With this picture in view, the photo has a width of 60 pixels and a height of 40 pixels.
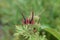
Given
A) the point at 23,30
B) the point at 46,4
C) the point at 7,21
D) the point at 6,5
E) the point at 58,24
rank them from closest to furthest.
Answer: the point at 23,30 → the point at 58,24 → the point at 46,4 → the point at 7,21 → the point at 6,5

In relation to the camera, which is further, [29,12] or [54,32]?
[29,12]

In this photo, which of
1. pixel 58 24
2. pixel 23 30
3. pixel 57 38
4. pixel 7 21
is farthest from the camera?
pixel 7 21

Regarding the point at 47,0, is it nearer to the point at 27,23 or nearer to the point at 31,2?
the point at 31,2

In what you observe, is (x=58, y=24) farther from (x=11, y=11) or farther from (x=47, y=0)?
(x=11, y=11)

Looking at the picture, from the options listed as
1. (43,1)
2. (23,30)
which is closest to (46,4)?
(43,1)

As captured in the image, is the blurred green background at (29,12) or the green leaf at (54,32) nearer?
the green leaf at (54,32)

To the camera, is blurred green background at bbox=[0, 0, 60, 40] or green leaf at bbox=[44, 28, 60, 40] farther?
blurred green background at bbox=[0, 0, 60, 40]

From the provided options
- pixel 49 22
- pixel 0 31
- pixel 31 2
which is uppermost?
pixel 31 2

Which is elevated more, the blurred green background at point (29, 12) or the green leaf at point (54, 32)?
the green leaf at point (54, 32)

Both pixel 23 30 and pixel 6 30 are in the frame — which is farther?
pixel 6 30

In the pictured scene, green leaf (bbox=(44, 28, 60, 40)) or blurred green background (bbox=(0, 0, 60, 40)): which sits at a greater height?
green leaf (bbox=(44, 28, 60, 40))

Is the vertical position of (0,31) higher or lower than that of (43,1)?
lower
